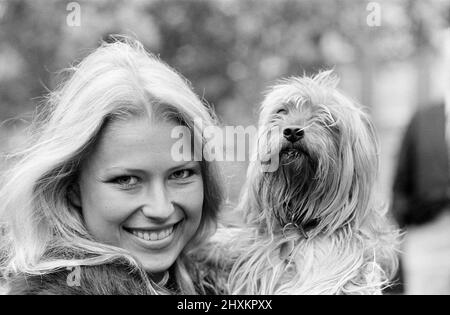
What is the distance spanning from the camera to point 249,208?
2.08 meters

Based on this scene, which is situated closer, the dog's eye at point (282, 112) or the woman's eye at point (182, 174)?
the woman's eye at point (182, 174)

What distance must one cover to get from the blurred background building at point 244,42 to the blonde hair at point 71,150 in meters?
2.05

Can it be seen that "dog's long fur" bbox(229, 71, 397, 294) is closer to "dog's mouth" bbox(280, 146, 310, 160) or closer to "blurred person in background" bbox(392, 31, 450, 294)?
"dog's mouth" bbox(280, 146, 310, 160)

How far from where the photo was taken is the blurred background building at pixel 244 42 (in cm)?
404

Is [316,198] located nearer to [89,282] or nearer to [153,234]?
[153,234]

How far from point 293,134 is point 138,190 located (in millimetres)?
506

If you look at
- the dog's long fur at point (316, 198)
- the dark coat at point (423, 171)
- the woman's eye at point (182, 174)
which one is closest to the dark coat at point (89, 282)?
the woman's eye at point (182, 174)

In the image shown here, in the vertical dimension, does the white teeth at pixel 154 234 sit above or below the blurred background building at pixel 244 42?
below

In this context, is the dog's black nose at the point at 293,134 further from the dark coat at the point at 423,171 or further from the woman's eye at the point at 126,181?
the dark coat at the point at 423,171

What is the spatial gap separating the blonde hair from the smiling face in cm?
3

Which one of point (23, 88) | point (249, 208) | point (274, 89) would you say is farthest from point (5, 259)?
point (23, 88)

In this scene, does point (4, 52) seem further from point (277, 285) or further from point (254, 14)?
point (277, 285)

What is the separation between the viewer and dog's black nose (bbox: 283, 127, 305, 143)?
6.16 feet

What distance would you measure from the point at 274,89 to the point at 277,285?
2.07ft
